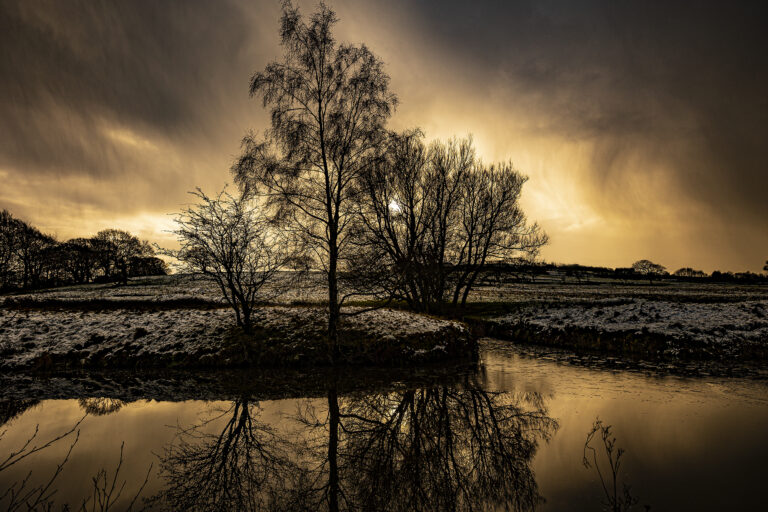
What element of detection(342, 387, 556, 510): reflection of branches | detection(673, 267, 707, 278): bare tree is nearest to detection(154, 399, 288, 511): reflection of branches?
detection(342, 387, 556, 510): reflection of branches

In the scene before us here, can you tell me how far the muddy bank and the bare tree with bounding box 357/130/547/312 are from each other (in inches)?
217

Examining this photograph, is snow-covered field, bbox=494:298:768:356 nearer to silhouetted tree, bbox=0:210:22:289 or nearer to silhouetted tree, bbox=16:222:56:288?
silhouetted tree, bbox=0:210:22:289

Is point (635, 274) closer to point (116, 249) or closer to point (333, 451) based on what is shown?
point (333, 451)

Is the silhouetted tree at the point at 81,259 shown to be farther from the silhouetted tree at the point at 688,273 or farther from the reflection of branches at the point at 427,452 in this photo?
the silhouetted tree at the point at 688,273

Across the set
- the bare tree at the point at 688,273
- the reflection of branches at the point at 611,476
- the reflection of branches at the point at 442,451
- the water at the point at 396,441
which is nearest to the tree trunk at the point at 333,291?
the water at the point at 396,441

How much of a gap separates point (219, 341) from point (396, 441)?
552 inches

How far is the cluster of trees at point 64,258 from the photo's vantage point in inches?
2328

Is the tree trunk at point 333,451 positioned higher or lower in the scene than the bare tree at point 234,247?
lower

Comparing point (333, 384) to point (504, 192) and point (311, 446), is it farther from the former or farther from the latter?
point (504, 192)

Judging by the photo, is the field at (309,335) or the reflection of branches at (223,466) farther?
the field at (309,335)

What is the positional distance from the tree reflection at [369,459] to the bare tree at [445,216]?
1403 cm

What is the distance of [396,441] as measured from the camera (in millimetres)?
8391

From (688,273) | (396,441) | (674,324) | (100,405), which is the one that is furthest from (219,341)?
(688,273)

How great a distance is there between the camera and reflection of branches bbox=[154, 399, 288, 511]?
20.0 feet
